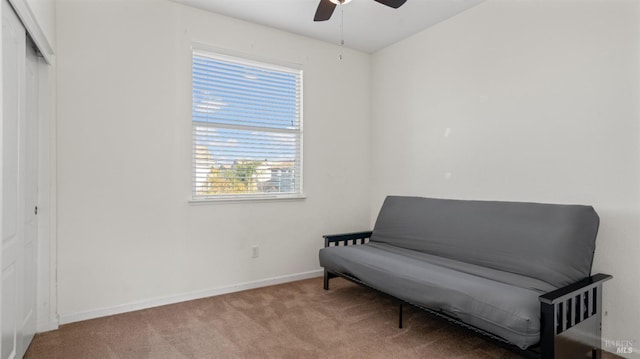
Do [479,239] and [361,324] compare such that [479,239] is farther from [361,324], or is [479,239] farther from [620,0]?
[620,0]

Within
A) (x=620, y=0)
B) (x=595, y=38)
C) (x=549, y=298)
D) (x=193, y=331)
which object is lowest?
(x=193, y=331)

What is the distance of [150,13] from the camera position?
3033 mm

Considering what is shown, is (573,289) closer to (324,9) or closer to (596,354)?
(596,354)

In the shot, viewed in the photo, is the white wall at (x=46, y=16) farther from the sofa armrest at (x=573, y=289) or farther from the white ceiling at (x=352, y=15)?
the sofa armrest at (x=573, y=289)

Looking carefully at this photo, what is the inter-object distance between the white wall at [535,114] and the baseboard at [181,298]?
61.3 inches

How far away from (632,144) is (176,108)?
3.41 meters

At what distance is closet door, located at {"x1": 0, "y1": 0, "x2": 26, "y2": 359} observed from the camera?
1702 mm

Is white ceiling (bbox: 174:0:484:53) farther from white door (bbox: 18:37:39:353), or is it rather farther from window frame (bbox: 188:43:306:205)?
white door (bbox: 18:37:39:353)

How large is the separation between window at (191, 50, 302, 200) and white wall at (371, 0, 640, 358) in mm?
1204

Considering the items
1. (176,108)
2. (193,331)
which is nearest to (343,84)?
(176,108)

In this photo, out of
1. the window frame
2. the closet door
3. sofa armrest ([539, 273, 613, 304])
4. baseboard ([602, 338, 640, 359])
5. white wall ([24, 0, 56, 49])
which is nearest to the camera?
the closet door

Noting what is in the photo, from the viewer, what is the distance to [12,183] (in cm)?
183

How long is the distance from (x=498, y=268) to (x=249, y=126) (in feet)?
8.29

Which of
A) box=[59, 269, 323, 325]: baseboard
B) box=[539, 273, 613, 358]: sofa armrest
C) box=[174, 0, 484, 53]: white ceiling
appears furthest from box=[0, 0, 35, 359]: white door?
box=[539, 273, 613, 358]: sofa armrest
